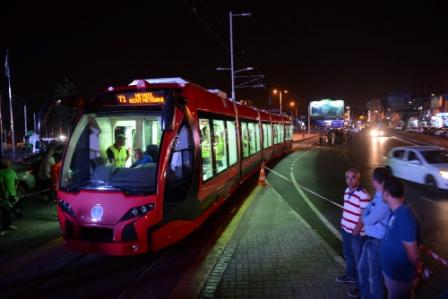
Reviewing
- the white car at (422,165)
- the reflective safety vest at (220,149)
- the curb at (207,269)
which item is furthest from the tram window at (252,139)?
the curb at (207,269)

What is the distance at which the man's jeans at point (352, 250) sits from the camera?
17.0 feet

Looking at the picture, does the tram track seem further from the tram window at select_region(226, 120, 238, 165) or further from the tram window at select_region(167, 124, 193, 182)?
the tram window at select_region(226, 120, 238, 165)

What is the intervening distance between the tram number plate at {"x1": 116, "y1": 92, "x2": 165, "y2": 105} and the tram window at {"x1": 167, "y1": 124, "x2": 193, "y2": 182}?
0.65m

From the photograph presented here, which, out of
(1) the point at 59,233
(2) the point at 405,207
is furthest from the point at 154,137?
(2) the point at 405,207

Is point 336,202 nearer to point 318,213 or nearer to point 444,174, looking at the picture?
point 318,213

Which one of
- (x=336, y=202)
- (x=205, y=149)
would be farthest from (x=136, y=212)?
(x=336, y=202)

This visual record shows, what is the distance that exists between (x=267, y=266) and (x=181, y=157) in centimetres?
226

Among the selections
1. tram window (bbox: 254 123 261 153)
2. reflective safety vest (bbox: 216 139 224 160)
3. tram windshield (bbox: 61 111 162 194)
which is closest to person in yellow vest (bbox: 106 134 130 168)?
tram windshield (bbox: 61 111 162 194)

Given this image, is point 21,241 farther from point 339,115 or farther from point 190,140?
point 339,115

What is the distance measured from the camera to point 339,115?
76.9 meters

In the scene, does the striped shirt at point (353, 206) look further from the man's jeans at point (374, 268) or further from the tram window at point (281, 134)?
the tram window at point (281, 134)

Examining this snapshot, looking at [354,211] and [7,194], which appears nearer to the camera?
[354,211]

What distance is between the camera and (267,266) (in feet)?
20.7

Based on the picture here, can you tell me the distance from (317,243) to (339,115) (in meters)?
72.8
